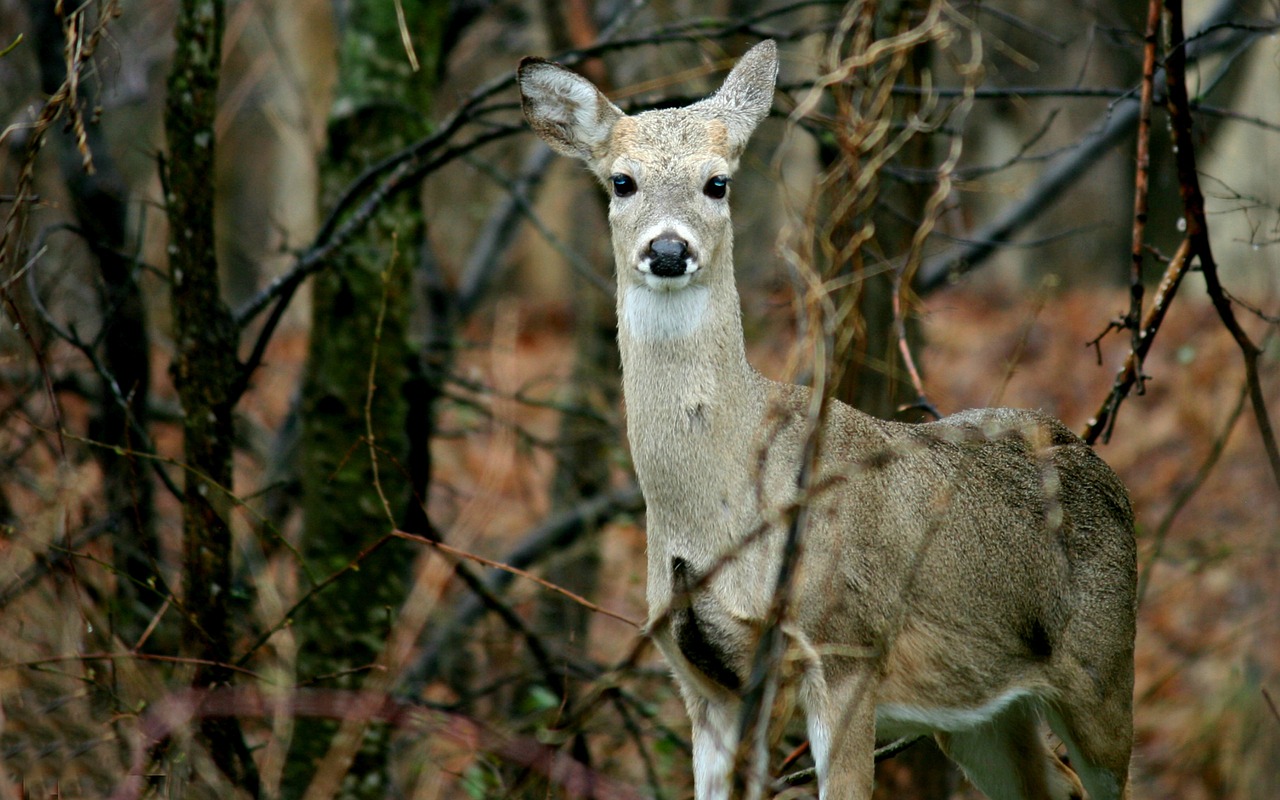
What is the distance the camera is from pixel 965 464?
5.22 m

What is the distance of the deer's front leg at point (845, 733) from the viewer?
448cm

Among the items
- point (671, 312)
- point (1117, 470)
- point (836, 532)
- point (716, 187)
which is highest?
point (716, 187)

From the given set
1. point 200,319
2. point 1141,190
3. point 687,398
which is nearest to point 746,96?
point 687,398

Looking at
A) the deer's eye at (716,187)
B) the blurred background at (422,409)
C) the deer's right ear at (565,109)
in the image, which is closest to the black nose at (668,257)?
the deer's eye at (716,187)

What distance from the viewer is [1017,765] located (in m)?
5.69

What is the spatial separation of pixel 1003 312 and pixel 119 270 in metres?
14.3

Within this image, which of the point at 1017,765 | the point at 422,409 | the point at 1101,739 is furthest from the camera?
the point at 422,409

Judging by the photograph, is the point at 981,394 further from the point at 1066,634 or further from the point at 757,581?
the point at 757,581

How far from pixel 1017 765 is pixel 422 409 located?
3323 millimetres

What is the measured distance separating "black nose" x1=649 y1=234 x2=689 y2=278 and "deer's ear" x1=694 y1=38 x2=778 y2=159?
726 mm

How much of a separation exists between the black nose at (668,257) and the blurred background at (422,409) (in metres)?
0.59

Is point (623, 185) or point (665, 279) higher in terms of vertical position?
point (623, 185)

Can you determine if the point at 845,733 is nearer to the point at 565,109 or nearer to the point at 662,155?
the point at 662,155

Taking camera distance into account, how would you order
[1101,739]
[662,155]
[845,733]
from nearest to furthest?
1. [845,733]
2. [662,155]
3. [1101,739]
